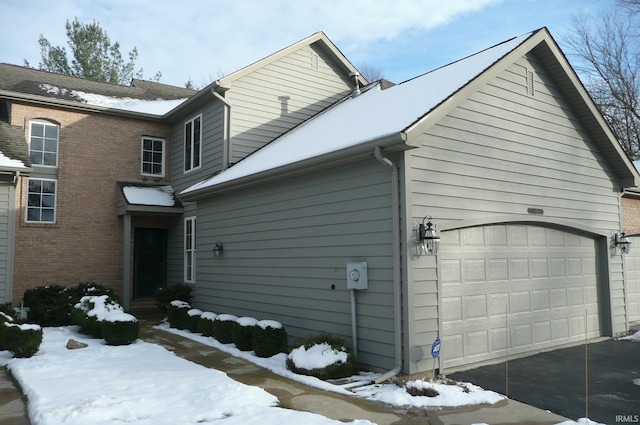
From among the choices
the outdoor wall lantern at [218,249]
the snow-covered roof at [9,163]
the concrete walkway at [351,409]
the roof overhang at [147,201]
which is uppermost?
the snow-covered roof at [9,163]

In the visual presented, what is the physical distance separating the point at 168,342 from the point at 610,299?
920 centimetres

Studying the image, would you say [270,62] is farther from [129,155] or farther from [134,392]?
[134,392]

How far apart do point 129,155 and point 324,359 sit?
10.4 meters

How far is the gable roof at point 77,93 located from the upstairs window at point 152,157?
905 millimetres

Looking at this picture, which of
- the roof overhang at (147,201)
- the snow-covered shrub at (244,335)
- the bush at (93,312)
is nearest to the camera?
the snow-covered shrub at (244,335)

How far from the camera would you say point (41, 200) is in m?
13.4

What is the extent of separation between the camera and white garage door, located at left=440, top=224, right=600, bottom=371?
7.58 m

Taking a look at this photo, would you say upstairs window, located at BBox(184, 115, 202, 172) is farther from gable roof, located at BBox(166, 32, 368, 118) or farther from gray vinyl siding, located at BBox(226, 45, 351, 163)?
gray vinyl siding, located at BBox(226, 45, 351, 163)

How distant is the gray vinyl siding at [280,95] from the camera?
13.0 meters

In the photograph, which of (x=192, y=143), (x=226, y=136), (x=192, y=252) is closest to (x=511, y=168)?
(x=226, y=136)

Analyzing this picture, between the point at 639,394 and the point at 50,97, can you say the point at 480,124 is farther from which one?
the point at 50,97

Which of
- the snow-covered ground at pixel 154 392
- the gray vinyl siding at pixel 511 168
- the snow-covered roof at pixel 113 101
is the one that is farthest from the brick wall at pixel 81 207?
the gray vinyl siding at pixel 511 168

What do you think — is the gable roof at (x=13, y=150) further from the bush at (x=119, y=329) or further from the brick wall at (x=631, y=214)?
the brick wall at (x=631, y=214)

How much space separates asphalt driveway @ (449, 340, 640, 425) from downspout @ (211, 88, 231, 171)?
25.8ft
